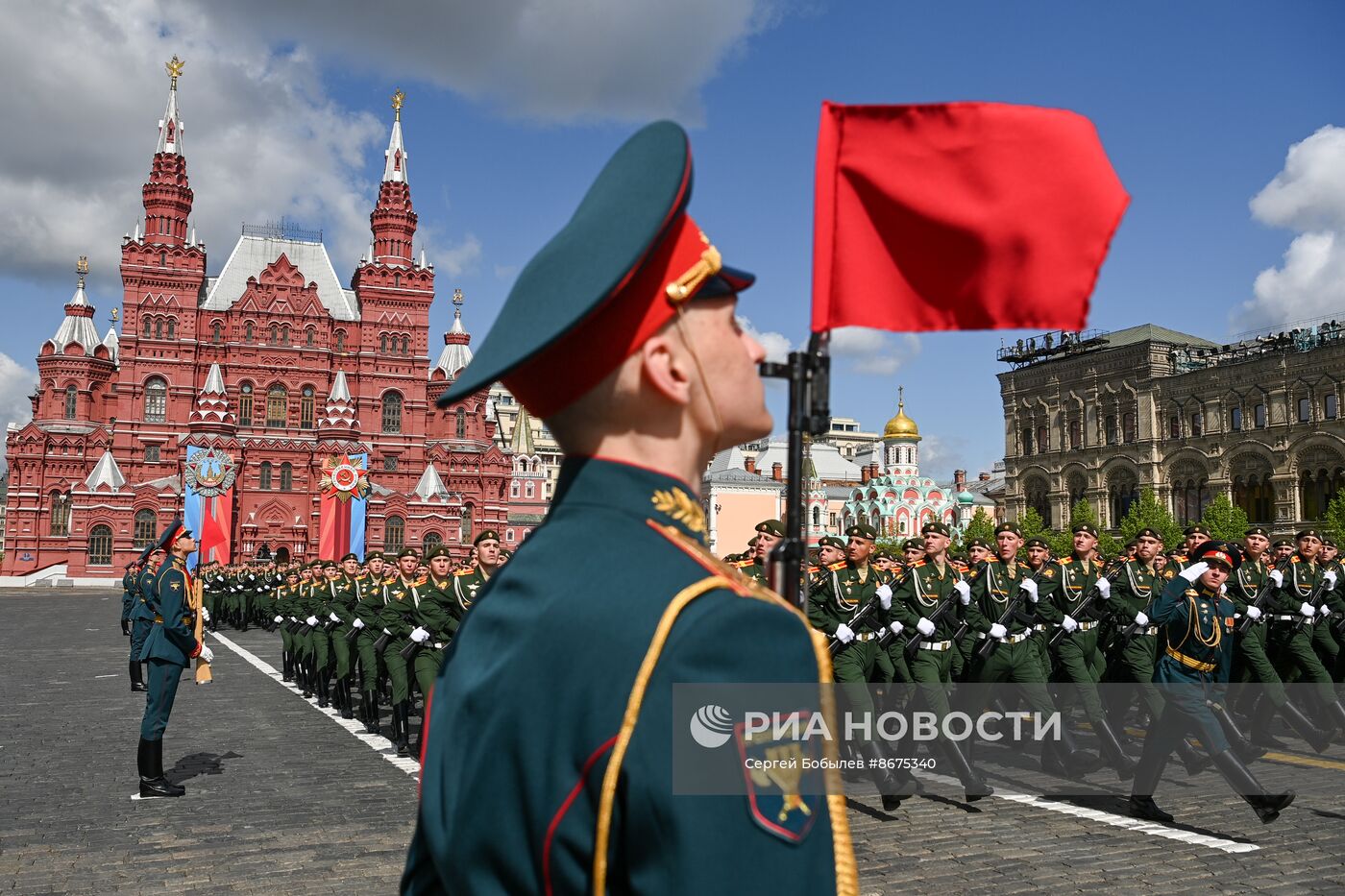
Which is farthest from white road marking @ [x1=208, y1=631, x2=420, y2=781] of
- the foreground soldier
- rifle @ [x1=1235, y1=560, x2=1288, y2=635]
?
rifle @ [x1=1235, y1=560, x2=1288, y2=635]

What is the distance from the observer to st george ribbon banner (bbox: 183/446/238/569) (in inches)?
1897

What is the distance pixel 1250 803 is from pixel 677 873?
6983mm

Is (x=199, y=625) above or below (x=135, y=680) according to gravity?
above

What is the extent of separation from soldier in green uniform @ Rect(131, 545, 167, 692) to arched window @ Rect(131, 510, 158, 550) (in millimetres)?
43757

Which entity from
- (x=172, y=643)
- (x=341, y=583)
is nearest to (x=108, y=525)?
(x=341, y=583)

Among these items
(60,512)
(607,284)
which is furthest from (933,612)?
(60,512)

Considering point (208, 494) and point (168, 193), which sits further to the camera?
point (168, 193)

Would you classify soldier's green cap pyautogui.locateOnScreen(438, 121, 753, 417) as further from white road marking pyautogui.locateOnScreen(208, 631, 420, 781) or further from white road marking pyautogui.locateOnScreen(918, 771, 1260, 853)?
white road marking pyautogui.locateOnScreen(918, 771, 1260, 853)

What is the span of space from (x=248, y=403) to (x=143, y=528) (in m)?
8.96

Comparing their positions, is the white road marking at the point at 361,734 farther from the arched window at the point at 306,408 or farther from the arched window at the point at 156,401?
the arched window at the point at 156,401

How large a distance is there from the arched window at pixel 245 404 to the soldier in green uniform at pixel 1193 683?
5858 centimetres

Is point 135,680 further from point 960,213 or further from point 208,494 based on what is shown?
point 208,494

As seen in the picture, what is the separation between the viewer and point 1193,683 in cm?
703

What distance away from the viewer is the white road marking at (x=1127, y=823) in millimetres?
6402
